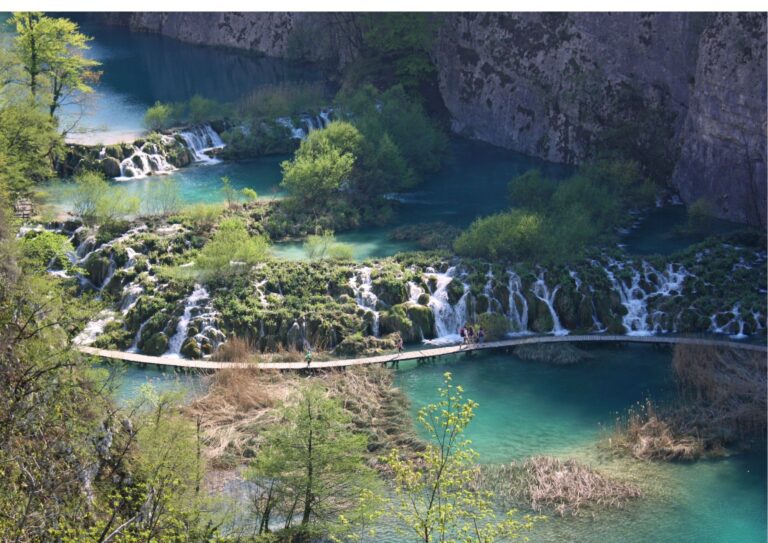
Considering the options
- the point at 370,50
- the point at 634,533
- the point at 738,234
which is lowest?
the point at 634,533

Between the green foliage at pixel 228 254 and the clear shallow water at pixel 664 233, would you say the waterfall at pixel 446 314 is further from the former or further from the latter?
the clear shallow water at pixel 664 233

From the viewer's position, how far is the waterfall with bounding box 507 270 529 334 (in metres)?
56.0

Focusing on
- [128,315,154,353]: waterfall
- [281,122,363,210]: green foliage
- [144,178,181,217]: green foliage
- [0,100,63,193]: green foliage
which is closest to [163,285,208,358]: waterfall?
[128,315,154,353]: waterfall

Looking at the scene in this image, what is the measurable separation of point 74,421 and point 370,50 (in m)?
63.2

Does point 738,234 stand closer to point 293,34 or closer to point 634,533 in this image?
point 634,533

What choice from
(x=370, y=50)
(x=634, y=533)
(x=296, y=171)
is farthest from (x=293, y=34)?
(x=634, y=533)

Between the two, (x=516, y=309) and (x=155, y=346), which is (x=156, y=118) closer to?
(x=155, y=346)

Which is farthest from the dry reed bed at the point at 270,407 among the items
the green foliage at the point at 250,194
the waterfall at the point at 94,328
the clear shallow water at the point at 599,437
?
the green foliage at the point at 250,194

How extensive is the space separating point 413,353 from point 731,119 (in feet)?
84.6

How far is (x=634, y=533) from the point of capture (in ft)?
131

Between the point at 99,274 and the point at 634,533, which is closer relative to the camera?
the point at 634,533

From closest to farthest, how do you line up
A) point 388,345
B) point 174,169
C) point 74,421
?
point 74,421, point 388,345, point 174,169

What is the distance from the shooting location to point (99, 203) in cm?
6141

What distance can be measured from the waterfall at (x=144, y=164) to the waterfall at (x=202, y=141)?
2.99 m
